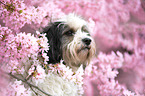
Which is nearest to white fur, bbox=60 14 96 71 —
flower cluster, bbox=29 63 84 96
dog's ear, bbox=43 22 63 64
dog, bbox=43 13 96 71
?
dog, bbox=43 13 96 71

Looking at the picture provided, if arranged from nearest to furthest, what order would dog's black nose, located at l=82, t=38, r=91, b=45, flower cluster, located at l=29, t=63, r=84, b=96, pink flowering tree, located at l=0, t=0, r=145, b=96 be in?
1. pink flowering tree, located at l=0, t=0, r=145, b=96
2. flower cluster, located at l=29, t=63, r=84, b=96
3. dog's black nose, located at l=82, t=38, r=91, b=45

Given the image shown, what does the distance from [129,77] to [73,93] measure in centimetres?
568

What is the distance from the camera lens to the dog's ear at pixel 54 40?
2639 mm

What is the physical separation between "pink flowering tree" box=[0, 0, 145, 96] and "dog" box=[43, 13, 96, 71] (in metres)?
0.17

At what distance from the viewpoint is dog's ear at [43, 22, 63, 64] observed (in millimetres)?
2639

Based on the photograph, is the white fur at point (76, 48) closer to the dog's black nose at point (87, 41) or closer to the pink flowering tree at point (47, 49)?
the dog's black nose at point (87, 41)

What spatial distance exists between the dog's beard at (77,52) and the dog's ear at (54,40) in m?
0.12

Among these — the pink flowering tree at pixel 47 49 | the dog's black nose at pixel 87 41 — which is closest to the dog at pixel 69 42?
the dog's black nose at pixel 87 41

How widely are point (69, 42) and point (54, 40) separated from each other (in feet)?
0.77

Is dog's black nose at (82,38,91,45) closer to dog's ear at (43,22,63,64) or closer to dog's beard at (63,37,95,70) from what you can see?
dog's beard at (63,37,95,70)

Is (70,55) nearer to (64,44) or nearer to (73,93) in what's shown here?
(64,44)

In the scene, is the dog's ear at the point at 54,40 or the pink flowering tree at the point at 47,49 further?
the dog's ear at the point at 54,40

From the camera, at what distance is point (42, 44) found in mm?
2002

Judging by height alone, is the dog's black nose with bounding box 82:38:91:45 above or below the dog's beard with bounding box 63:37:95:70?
above
